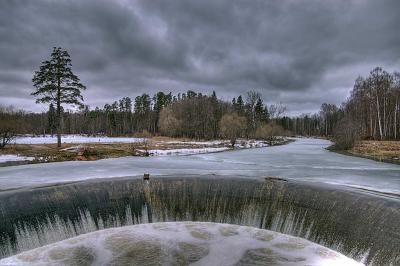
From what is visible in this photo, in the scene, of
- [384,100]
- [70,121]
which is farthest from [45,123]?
[384,100]

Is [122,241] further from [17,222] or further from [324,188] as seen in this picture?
[324,188]

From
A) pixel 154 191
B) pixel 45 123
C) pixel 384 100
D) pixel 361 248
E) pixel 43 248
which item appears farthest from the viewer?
pixel 45 123

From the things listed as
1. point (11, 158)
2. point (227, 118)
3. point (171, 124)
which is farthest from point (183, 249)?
point (171, 124)

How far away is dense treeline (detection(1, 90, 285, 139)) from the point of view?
267ft

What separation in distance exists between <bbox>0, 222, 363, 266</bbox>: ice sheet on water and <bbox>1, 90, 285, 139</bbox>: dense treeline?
985 inches

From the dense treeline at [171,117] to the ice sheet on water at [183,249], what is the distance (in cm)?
2501

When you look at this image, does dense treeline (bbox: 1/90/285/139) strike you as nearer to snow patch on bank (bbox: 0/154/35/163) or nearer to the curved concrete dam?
snow patch on bank (bbox: 0/154/35/163)

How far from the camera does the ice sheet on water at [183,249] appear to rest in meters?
8.65

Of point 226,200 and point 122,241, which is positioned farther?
point 226,200

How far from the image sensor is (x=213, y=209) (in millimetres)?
12109

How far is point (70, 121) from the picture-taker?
146 metres

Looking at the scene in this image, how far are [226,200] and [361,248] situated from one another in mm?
4816

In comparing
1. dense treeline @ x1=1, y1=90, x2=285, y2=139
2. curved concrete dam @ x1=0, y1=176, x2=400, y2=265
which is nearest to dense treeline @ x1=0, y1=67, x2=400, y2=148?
dense treeline @ x1=1, y1=90, x2=285, y2=139

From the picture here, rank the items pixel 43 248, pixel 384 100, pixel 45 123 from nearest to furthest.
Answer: pixel 43 248 < pixel 384 100 < pixel 45 123
